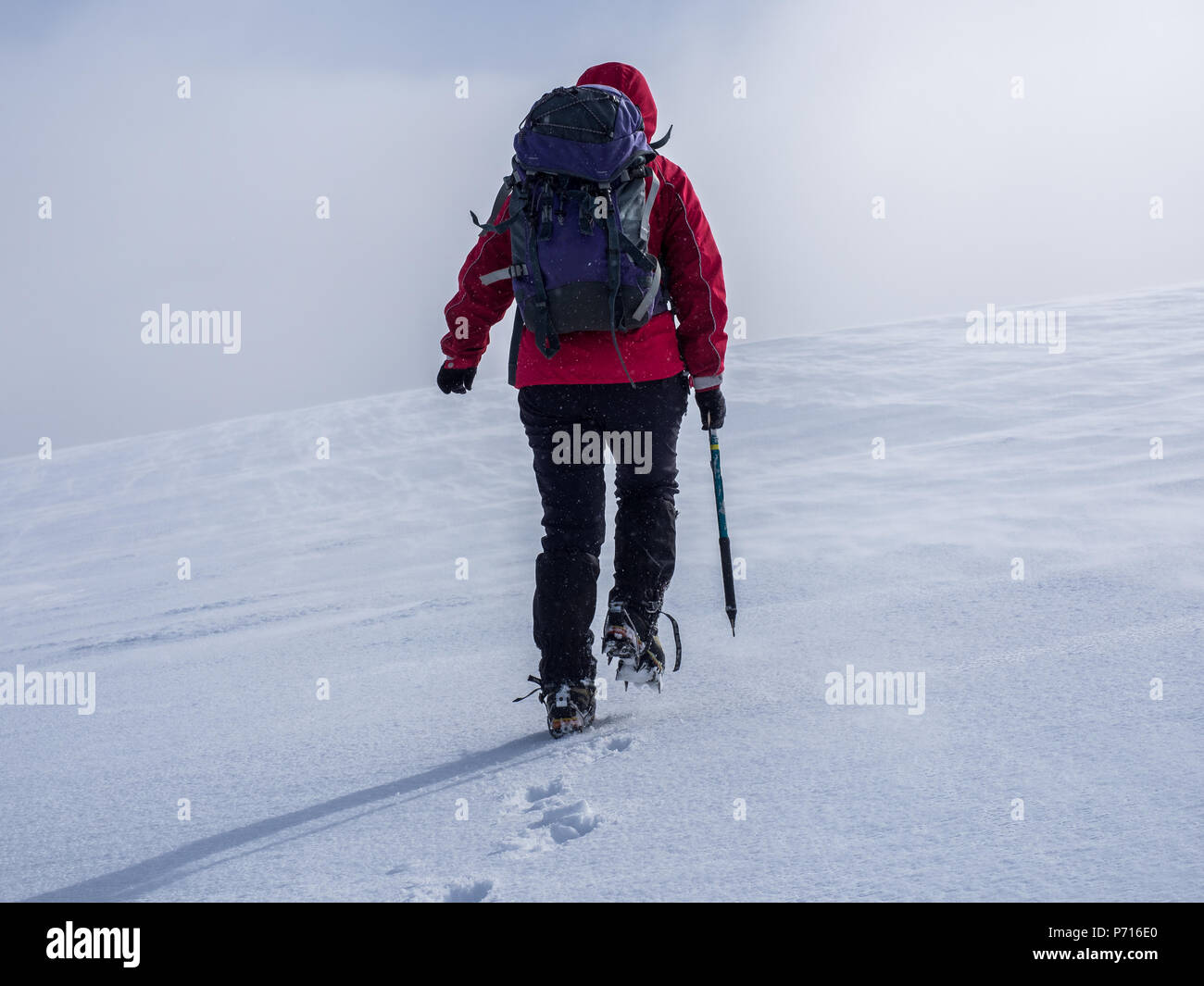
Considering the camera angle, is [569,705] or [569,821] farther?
[569,705]

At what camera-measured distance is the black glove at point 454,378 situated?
2914 millimetres

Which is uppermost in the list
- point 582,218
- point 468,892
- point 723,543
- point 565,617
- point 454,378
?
point 582,218

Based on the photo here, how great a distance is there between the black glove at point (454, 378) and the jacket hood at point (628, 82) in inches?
35.5

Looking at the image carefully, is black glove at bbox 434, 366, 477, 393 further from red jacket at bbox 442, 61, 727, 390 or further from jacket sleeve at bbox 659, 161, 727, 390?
jacket sleeve at bbox 659, 161, 727, 390

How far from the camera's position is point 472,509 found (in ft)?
25.5

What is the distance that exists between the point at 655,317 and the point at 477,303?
540 millimetres

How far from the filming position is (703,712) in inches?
102

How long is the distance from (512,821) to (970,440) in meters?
6.15

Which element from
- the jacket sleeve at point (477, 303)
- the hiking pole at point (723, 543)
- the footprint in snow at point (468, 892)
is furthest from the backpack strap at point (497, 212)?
the footprint in snow at point (468, 892)
